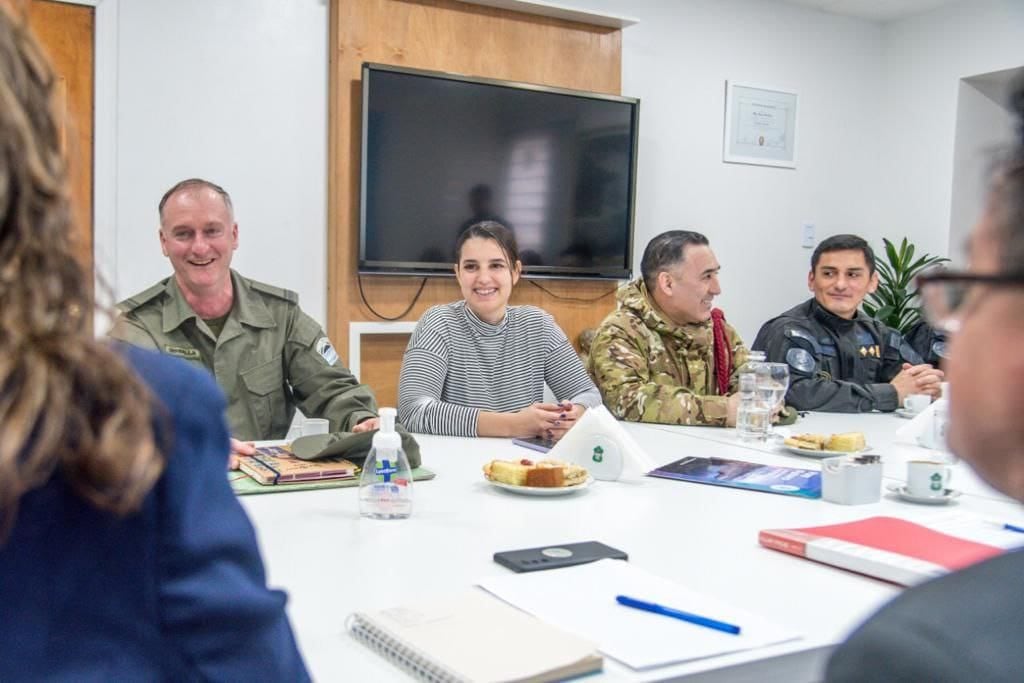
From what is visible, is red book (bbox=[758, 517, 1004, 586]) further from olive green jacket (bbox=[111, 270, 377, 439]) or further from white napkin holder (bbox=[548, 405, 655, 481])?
olive green jacket (bbox=[111, 270, 377, 439])

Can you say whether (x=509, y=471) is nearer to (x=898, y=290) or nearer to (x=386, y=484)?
(x=386, y=484)

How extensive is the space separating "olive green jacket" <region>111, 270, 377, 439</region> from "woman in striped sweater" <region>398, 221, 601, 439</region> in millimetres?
192

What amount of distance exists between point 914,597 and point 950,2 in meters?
5.43

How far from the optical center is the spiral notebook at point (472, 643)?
0.93 meters

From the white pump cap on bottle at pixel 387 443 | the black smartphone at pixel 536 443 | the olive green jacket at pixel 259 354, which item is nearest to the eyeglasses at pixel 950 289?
the white pump cap on bottle at pixel 387 443

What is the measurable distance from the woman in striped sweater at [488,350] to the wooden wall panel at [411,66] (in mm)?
1080

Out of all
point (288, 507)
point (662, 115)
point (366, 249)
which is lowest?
point (288, 507)

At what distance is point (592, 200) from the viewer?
4445 millimetres

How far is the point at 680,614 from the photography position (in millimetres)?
1105

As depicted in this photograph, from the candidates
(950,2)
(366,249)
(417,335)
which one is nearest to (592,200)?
(366,249)

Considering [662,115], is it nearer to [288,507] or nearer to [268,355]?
[268,355]

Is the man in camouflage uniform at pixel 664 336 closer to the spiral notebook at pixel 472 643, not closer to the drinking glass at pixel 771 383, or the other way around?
the drinking glass at pixel 771 383

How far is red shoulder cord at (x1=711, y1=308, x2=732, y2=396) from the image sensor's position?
307 cm

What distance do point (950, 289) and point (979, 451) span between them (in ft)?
0.26
